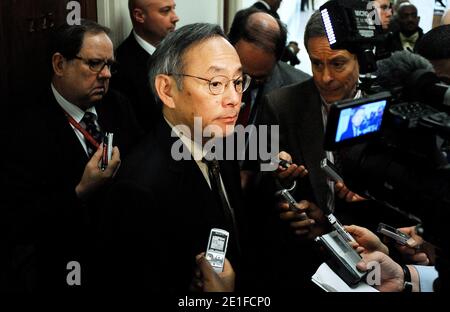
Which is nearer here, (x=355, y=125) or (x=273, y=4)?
(x=355, y=125)

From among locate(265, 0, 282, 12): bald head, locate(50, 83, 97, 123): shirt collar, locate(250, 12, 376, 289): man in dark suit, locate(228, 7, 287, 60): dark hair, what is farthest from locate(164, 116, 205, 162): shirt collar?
locate(265, 0, 282, 12): bald head

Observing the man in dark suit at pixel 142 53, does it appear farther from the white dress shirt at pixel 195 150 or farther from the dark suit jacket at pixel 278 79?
the white dress shirt at pixel 195 150

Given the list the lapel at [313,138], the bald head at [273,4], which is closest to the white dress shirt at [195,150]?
the lapel at [313,138]

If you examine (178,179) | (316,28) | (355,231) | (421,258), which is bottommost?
(421,258)

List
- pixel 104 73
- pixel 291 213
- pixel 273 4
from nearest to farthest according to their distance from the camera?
pixel 291 213 < pixel 104 73 < pixel 273 4

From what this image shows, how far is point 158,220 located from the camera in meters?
1.38

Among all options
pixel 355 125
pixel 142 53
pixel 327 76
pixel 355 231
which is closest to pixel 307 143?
pixel 327 76

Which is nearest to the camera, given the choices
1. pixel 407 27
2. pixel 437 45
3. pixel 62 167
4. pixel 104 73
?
pixel 62 167

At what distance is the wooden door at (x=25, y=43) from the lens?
227 centimetres

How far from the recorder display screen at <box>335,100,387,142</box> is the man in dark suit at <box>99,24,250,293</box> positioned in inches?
20.1

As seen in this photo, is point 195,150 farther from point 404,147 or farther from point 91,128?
point 91,128

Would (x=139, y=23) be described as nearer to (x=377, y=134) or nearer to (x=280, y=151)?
(x=280, y=151)

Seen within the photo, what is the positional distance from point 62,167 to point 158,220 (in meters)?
0.79

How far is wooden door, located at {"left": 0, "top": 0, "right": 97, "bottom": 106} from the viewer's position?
7.43 ft
